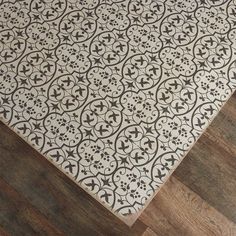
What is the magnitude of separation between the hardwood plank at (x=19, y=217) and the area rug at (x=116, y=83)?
0.73ft

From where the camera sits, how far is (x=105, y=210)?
1107mm

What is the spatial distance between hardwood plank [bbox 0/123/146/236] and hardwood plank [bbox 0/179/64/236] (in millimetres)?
16

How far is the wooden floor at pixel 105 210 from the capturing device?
3.58ft

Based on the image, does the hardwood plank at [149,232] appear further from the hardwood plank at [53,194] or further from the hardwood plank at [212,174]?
the hardwood plank at [212,174]

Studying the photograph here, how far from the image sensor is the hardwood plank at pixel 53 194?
1089 millimetres

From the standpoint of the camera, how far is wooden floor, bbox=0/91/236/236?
3.58ft

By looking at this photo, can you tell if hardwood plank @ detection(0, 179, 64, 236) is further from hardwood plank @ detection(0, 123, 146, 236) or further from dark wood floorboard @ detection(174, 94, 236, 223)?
dark wood floorboard @ detection(174, 94, 236, 223)

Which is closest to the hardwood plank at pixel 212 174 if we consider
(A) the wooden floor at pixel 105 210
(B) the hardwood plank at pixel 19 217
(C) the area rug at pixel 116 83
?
(A) the wooden floor at pixel 105 210

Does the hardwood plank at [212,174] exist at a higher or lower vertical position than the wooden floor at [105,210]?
higher

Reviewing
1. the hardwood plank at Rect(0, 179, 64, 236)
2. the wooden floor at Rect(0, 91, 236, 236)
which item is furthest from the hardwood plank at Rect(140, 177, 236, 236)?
the hardwood plank at Rect(0, 179, 64, 236)

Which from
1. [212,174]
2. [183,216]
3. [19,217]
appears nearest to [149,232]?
[183,216]

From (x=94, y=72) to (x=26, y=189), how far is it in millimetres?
423

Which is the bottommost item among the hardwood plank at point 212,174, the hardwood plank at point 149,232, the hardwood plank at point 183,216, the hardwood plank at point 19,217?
the hardwood plank at point 19,217

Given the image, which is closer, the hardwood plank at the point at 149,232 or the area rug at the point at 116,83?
the area rug at the point at 116,83
